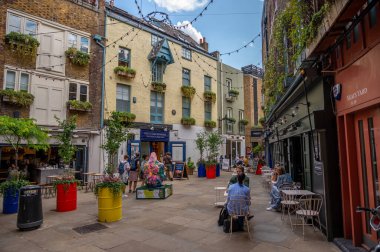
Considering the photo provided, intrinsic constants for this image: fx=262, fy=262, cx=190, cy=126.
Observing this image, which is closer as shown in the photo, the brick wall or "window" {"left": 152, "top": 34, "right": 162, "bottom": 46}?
the brick wall

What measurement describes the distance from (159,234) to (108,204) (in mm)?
1894

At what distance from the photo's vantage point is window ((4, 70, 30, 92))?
12547 mm

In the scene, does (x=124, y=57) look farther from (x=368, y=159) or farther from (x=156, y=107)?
(x=368, y=159)

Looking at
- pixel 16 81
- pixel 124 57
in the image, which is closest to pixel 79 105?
pixel 16 81

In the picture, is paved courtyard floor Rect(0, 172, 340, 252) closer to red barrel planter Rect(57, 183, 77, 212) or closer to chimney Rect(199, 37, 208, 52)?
red barrel planter Rect(57, 183, 77, 212)

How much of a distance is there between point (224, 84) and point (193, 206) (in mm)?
19486

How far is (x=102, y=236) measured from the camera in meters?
5.97

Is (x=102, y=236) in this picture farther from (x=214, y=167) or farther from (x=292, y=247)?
(x=214, y=167)

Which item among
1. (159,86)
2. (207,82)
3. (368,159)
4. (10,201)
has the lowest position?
(10,201)

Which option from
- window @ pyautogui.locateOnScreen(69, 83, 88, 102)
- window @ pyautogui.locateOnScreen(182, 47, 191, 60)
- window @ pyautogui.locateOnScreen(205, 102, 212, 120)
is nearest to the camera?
window @ pyautogui.locateOnScreen(69, 83, 88, 102)

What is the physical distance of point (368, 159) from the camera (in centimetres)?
468

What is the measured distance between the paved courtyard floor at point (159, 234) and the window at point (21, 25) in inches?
369

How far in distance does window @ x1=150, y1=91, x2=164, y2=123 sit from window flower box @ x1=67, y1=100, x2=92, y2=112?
5381mm

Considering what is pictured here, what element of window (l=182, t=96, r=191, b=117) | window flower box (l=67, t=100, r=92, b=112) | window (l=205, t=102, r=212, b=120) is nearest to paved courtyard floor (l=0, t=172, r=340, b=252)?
window flower box (l=67, t=100, r=92, b=112)
